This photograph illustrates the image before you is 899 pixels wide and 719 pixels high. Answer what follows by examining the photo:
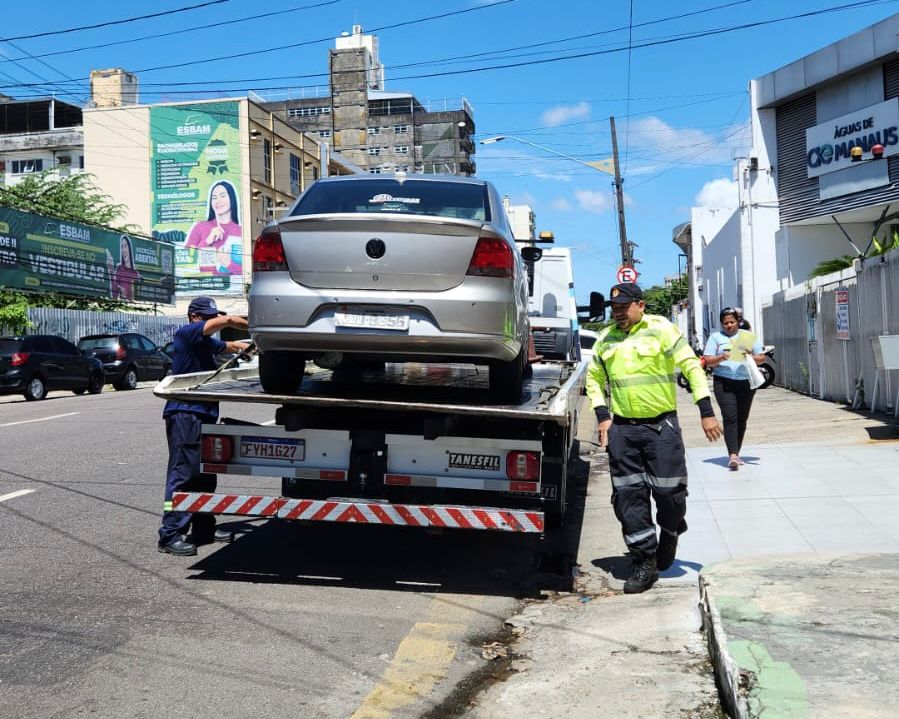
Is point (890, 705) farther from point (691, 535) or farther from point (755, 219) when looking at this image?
point (755, 219)

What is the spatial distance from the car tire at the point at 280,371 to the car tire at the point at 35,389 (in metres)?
18.8

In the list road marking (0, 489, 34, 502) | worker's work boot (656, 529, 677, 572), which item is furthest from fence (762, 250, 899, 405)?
road marking (0, 489, 34, 502)

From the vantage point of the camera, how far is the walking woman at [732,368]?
36.2ft

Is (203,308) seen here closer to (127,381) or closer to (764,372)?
(764,372)

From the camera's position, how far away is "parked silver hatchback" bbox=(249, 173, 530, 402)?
6270mm

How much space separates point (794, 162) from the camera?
28922mm

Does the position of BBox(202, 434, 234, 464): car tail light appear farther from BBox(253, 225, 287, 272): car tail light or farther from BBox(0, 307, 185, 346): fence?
BBox(0, 307, 185, 346): fence

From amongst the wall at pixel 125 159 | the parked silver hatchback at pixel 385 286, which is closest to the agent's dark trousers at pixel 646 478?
the parked silver hatchback at pixel 385 286

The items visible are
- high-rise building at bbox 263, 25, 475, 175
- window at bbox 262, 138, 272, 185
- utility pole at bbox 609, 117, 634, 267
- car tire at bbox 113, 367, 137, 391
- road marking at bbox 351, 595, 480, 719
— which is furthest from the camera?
high-rise building at bbox 263, 25, 475, 175

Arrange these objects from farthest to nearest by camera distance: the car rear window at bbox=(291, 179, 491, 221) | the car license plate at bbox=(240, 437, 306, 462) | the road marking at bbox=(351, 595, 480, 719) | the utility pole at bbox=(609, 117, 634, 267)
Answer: the utility pole at bbox=(609, 117, 634, 267) < the car rear window at bbox=(291, 179, 491, 221) < the car license plate at bbox=(240, 437, 306, 462) < the road marking at bbox=(351, 595, 480, 719)

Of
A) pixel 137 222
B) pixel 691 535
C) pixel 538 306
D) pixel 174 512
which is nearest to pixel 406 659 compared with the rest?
pixel 174 512

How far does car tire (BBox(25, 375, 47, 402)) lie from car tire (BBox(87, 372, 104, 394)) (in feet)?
6.40

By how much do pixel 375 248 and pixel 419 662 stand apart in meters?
2.48

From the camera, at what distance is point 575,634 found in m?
5.61
